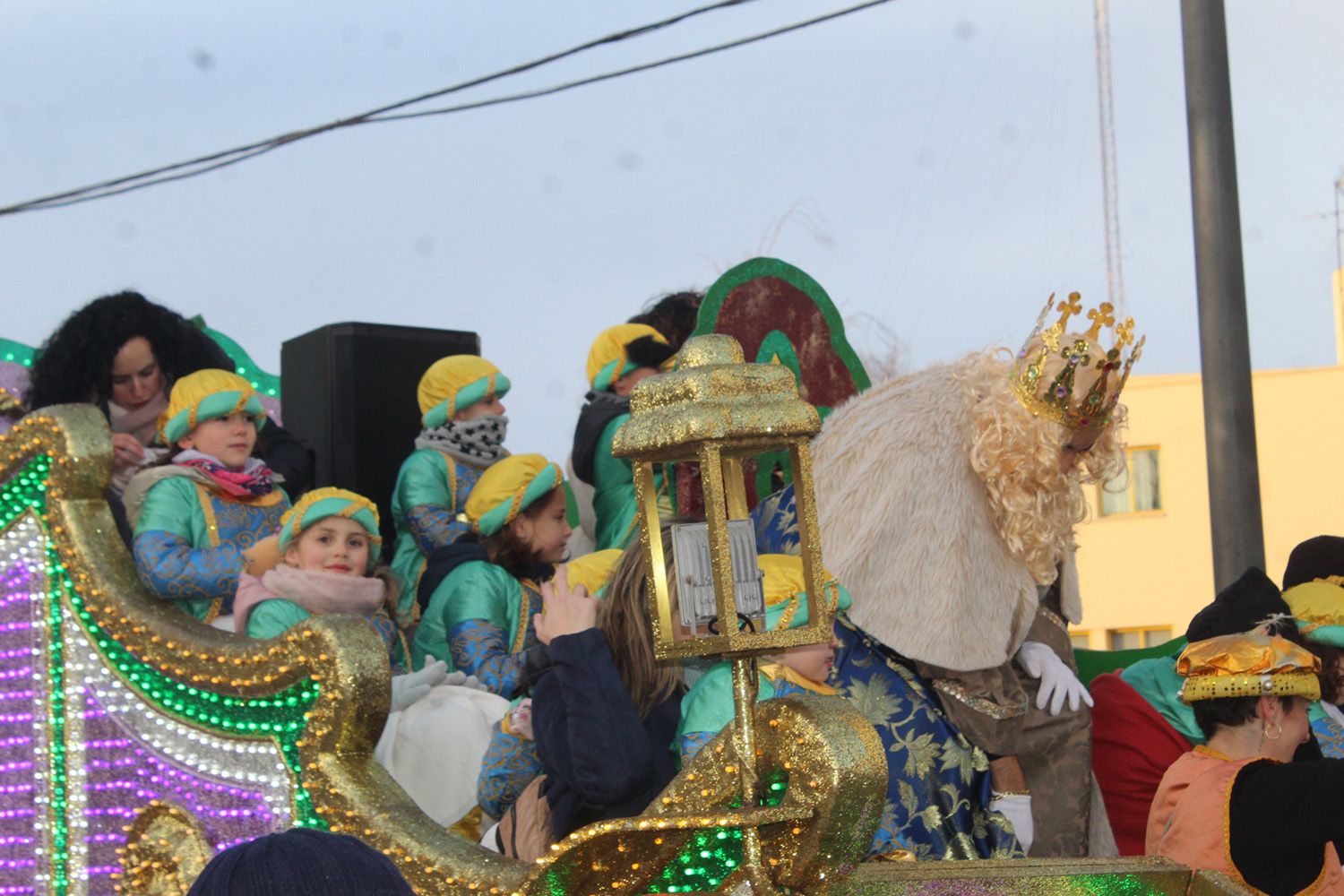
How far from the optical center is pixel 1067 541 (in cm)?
380

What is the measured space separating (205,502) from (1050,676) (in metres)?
2.01

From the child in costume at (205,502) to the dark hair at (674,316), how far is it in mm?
1612

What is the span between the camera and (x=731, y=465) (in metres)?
2.26

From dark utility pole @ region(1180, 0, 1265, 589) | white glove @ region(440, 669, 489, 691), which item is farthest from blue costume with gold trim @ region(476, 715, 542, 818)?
dark utility pole @ region(1180, 0, 1265, 589)

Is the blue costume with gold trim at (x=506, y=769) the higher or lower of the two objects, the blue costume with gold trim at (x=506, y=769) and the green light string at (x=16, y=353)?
the lower

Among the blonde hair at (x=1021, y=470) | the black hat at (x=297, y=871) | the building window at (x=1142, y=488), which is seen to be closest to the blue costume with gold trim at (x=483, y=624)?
the blonde hair at (x=1021, y=470)

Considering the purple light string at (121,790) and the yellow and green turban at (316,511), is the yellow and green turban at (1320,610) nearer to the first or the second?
the yellow and green turban at (316,511)

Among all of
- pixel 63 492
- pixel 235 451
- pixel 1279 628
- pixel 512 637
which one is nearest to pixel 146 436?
pixel 235 451

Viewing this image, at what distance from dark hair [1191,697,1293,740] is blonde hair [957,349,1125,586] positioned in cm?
47

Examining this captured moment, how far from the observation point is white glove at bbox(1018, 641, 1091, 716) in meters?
3.76

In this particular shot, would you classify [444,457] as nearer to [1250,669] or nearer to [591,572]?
[591,572]

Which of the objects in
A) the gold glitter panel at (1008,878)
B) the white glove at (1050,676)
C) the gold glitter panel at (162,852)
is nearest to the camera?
the gold glitter panel at (1008,878)

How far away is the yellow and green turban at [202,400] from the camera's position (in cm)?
421

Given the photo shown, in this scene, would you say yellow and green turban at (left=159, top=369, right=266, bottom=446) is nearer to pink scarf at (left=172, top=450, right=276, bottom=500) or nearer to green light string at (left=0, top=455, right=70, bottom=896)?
pink scarf at (left=172, top=450, right=276, bottom=500)
